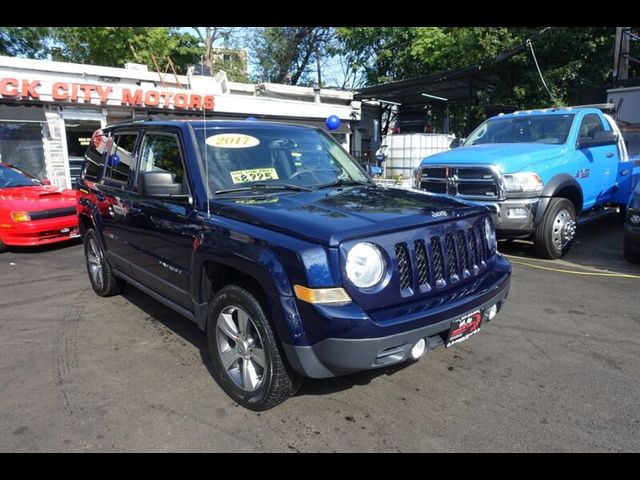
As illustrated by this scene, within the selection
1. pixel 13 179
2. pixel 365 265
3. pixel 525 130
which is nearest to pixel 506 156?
pixel 525 130

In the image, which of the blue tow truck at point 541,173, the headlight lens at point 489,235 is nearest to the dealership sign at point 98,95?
the blue tow truck at point 541,173

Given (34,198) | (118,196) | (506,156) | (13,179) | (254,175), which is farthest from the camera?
(13,179)

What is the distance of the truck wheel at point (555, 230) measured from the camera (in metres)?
6.29

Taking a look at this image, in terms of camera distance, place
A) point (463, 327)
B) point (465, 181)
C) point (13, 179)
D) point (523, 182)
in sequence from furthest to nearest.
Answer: point (13, 179) → point (465, 181) → point (523, 182) → point (463, 327)

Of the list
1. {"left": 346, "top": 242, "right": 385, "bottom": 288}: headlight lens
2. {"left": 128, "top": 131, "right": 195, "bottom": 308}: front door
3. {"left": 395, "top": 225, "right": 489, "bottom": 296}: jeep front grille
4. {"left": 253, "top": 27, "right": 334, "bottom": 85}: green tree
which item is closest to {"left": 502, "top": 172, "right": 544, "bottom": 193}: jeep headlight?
{"left": 395, "top": 225, "right": 489, "bottom": 296}: jeep front grille

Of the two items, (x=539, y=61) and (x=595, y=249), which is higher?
(x=539, y=61)

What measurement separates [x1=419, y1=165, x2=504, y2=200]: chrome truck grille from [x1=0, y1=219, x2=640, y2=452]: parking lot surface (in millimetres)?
1809

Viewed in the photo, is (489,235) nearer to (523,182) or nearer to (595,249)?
(523,182)

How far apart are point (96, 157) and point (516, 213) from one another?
5181 millimetres

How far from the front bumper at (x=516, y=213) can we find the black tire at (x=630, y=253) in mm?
1333

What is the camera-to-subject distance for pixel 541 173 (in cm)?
625

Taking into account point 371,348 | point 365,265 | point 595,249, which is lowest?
point 595,249

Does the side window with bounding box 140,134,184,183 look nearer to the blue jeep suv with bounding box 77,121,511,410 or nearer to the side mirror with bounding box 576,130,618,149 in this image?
the blue jeep suv with bounding box 77,121,511,410

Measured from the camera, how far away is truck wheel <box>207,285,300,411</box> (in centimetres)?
277
